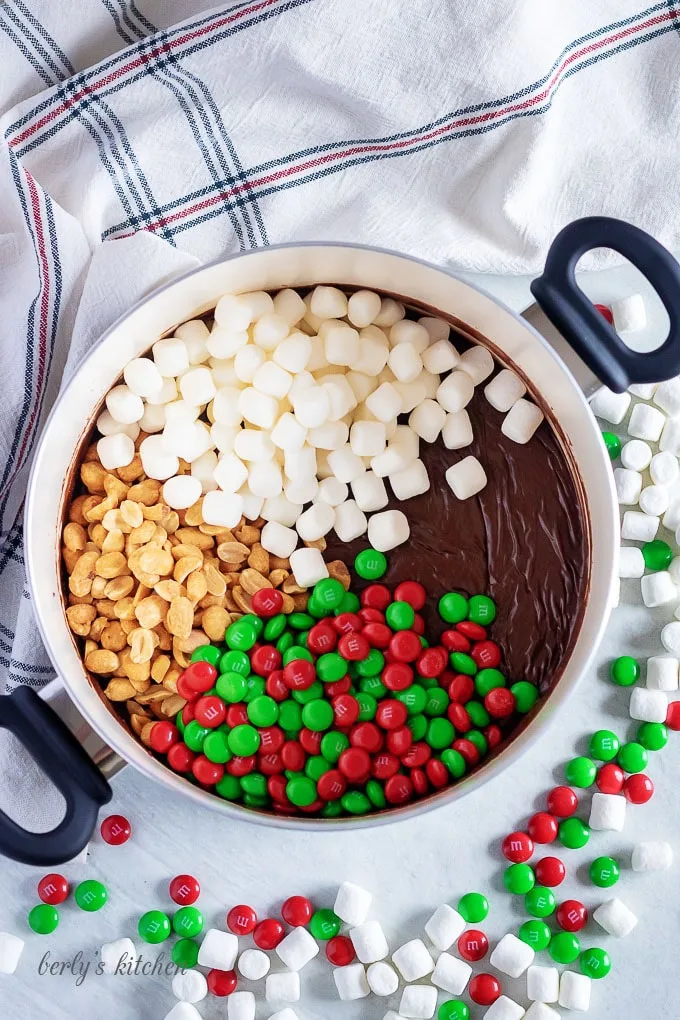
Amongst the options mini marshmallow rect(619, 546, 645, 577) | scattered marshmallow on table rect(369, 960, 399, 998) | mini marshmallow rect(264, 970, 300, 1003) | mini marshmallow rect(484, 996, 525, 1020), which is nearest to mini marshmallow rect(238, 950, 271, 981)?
mini marshmallow rect(264, 970, 300, 1003)

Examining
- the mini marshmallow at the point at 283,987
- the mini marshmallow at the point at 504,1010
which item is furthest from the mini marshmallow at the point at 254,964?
the mini marshmallow at the point at 504,1010

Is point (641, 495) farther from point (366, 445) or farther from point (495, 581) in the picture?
point (366, 445)

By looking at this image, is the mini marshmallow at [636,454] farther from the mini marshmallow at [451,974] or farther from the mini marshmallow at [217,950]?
the mini marshmallow at [217,950]

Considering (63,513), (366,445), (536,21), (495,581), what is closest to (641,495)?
(495,581)

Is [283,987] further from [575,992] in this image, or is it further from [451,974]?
[575,992]

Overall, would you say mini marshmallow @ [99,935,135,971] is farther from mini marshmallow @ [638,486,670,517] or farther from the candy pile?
mini marshmallow @ [638,486,670,517]
